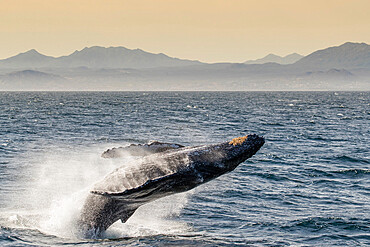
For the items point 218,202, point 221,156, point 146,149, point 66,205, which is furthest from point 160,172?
point 218,202

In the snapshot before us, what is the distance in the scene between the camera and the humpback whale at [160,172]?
10086 mm

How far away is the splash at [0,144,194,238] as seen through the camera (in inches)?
527

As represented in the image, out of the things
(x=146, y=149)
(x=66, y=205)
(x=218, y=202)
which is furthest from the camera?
(x=218, y=202)

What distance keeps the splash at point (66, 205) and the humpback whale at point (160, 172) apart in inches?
16.1

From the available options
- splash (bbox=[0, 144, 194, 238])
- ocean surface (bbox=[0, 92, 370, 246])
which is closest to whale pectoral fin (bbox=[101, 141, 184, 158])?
splash (bbox=[0, 144, 194, 238])

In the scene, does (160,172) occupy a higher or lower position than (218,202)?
higher

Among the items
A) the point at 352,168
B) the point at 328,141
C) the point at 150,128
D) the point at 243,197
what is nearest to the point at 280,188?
the point at 243,197

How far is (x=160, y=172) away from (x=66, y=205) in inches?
171

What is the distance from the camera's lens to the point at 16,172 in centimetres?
2297

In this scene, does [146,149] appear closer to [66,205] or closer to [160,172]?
[160,172]

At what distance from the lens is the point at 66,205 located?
44.5ft

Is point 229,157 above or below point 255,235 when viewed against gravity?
above

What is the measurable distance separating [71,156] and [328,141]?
787 inches

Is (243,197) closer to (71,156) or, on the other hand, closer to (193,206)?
(193,206)
